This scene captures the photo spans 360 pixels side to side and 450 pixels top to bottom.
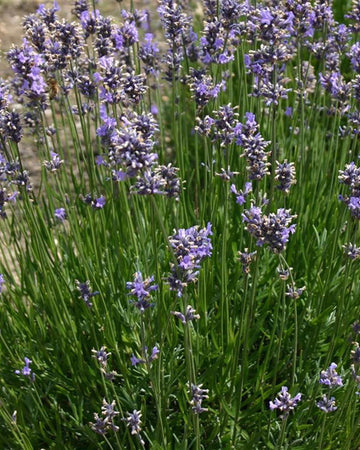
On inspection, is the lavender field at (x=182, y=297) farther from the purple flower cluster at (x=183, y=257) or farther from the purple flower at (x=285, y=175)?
the purple flower cluster at (x=183, y=257)

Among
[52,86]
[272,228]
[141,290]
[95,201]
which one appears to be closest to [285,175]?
[272,228]

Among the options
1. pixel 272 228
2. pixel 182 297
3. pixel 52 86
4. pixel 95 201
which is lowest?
pixel 182 297

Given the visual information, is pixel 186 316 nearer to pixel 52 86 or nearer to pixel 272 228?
pixel 272 228

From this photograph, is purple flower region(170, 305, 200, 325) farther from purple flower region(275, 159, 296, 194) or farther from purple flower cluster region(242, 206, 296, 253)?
purple flower region(275, 159, 296, 194)

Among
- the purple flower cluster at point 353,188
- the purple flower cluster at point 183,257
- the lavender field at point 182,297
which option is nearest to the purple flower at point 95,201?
the lavender field at point 182,297

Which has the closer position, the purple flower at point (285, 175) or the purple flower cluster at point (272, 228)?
the purple flower cluster at point (272, 228)

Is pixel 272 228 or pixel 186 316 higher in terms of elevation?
pixel 272 228

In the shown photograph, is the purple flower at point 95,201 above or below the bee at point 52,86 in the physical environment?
below

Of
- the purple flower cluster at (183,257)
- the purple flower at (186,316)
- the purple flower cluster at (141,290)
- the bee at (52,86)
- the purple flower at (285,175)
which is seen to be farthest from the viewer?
the bee at (52,86)

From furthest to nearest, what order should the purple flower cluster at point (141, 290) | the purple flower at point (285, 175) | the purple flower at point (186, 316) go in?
the purple flower at point (285, 175), the purple flower cluster at point (141, 290), the purple flower at point (186, 316)

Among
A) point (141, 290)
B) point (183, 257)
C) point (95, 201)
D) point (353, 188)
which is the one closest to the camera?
point (183, 257)

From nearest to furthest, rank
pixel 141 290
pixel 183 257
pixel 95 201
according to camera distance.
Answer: pixel 183 257
pixel 141 290
pixel 95 201

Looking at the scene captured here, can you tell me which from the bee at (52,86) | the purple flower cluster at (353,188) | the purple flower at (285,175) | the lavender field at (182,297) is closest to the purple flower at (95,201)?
the lavender field at (182,297)
